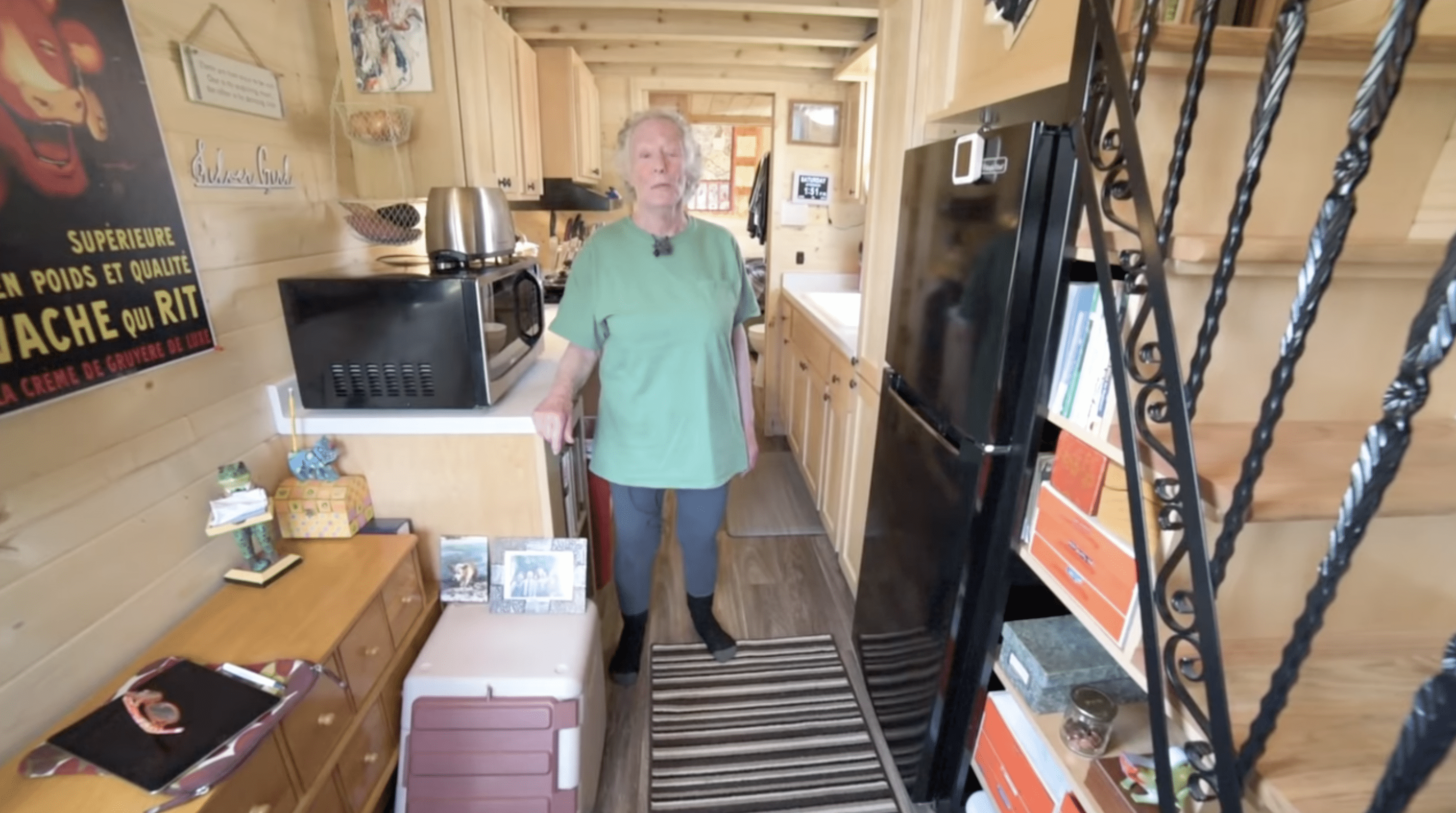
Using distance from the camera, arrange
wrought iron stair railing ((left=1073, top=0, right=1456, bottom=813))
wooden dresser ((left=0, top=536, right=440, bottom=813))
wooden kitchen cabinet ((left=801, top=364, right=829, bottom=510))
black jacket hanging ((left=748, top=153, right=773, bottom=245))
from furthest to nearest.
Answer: black jacket hanging ((left=748, top=153, right=773, bottom=245)) → wooden kitchen cabinet ((left=801, top=364, right=829, bottom=510)) → wooden dresser ((left=0, top=536, right=440, bottom=813)) → wrought iron stair railing ((left=1073, top=0, right=1456, bottom=813))

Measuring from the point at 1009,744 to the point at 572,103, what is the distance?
3.25 metres

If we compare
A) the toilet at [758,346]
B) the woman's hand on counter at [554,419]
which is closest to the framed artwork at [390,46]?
the woman's hand on counter at [554,419]

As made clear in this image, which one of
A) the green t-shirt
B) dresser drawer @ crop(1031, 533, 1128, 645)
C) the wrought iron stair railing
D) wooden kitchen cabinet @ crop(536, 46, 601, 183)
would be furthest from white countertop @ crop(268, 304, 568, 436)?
wooden kitchen cabinet @ crop(536, 46, 601, 183)

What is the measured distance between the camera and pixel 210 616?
122 cm

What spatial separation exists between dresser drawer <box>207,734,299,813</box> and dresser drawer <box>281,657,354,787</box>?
3 cm

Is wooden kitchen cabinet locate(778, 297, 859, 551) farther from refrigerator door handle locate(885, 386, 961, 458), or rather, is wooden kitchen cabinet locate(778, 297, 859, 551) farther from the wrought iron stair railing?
the wrought iron stair railing

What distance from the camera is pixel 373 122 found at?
167 cm

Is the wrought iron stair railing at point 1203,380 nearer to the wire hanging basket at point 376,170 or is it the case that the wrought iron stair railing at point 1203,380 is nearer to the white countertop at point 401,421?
the white countertop at point 401,421

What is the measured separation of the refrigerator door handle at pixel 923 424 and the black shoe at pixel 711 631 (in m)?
0.87

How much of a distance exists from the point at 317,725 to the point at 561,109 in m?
2.91

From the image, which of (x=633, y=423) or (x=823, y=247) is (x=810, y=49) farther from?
(x=633, y=423)

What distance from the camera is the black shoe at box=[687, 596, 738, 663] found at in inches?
79.0

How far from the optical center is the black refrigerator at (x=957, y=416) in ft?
3.51

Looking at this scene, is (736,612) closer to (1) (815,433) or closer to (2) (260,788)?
(1) (815,433)
